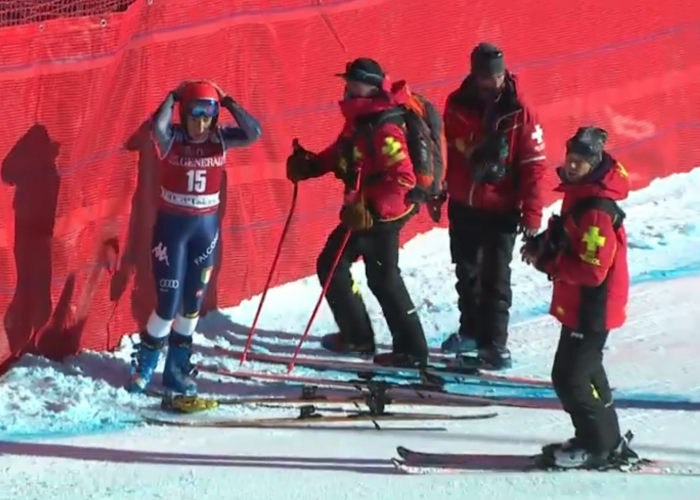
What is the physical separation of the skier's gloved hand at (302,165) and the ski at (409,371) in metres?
0.97

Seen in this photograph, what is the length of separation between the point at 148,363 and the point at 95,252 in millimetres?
698

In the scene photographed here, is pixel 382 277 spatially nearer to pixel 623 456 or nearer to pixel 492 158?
pixel 492 158

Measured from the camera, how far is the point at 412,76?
8648mm

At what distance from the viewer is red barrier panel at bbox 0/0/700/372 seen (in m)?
6.96

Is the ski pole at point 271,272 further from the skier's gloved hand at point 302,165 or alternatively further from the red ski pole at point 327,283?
the red ski pole at point 327,283

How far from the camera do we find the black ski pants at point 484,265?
7422 millimetres

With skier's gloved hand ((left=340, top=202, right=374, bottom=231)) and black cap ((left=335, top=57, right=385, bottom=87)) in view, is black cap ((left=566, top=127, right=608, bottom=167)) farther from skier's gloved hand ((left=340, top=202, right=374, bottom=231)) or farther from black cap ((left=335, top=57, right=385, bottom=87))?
skier's gloved hand ((left=340, top=202, right=374, bottom=231))

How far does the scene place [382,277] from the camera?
736 cm

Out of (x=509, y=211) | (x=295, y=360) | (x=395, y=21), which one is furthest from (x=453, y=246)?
(x=395, y=21)

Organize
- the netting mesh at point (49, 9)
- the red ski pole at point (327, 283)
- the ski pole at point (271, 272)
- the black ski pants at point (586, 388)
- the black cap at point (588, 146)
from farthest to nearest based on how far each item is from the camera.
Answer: the ski pole at point (271, 272), the red ski pole at point (327, 283), the netting mesh at point (49, 9), the black ski pants at point (586, 388), the black cap at point (588, 146)

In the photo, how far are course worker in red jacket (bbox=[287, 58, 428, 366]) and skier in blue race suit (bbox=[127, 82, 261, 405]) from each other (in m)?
0.55

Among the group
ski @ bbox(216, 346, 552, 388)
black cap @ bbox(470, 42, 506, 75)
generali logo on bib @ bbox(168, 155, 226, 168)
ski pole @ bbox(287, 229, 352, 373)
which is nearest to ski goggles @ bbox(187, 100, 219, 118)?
generali logo on bib @ bbox(168, 155, 226, 168)

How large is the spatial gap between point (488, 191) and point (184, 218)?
1.61m

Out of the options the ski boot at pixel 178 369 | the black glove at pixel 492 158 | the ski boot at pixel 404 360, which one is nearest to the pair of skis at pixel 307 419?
the ski boot at pixel 178 369
